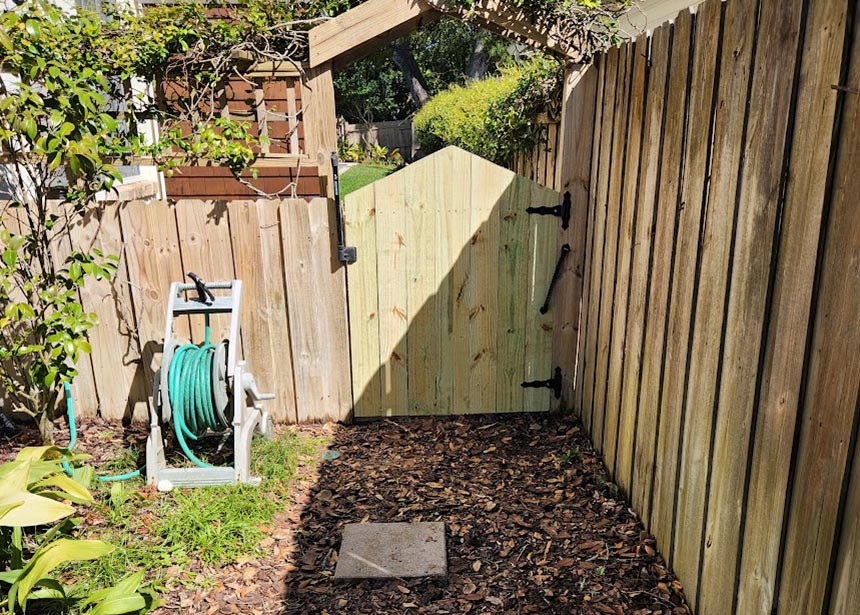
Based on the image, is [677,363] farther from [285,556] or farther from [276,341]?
[276,341]

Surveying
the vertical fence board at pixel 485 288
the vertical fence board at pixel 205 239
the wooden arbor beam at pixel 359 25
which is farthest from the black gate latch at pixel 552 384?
the wooden arbor beam at pixel 359 25

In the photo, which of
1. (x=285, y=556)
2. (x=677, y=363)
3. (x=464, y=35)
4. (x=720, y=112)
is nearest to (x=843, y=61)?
(x=720, y=112)

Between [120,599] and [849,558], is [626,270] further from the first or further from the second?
[120,599]

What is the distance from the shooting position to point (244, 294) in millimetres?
4203

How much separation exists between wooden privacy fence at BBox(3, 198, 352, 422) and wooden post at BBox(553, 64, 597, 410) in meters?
1.47

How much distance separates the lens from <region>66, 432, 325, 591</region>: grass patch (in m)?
2.96

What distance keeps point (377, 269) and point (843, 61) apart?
301 centimetres

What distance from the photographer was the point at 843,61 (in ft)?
5.25

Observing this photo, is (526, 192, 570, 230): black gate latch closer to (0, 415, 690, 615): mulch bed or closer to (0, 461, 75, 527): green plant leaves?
(0, 415, 690, 615): mulch bed

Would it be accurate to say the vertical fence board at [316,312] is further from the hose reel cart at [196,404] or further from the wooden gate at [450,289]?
the hose reel cart at [196,404]

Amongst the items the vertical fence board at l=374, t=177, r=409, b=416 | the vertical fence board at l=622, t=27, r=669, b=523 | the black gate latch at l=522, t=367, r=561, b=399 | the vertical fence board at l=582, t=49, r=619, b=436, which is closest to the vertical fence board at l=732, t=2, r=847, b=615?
the vertical fence board at l=622, t=27, r=669, b=523

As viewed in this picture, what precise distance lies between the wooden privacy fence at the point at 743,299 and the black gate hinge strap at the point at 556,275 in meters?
0.74

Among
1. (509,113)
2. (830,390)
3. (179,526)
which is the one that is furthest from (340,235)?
(830,390)

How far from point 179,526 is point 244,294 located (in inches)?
60.2
